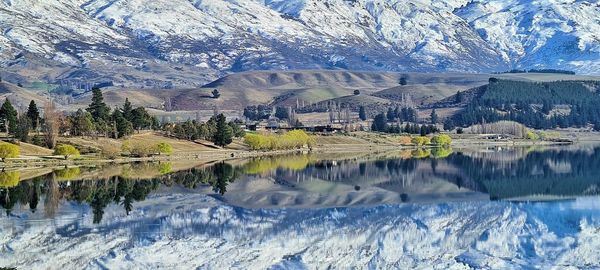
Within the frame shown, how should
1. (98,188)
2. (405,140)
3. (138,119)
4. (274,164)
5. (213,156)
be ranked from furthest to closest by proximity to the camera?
(405,140) → (138,119) → (213,156) → (274,164) → (98,188)

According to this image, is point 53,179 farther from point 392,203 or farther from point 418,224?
Result: point 418,224

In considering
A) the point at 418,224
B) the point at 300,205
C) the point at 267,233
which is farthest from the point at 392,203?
the point at 267,233

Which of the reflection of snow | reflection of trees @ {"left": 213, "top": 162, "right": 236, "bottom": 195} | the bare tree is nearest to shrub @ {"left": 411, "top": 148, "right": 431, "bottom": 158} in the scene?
reflection of trees @ {"left": 213, "top": 162, "right": 236, "bottom": 195}

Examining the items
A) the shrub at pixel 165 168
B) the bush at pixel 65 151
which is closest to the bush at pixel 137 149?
the shrub at pixel 165 168

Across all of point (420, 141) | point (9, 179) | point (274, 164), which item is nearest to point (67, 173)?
point (9, 179)

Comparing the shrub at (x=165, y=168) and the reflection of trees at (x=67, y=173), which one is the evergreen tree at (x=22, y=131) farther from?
the shrub at (x=165, y=168)

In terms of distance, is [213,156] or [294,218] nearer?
[294,218]

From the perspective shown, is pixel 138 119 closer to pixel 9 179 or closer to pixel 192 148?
pixel 192 148
